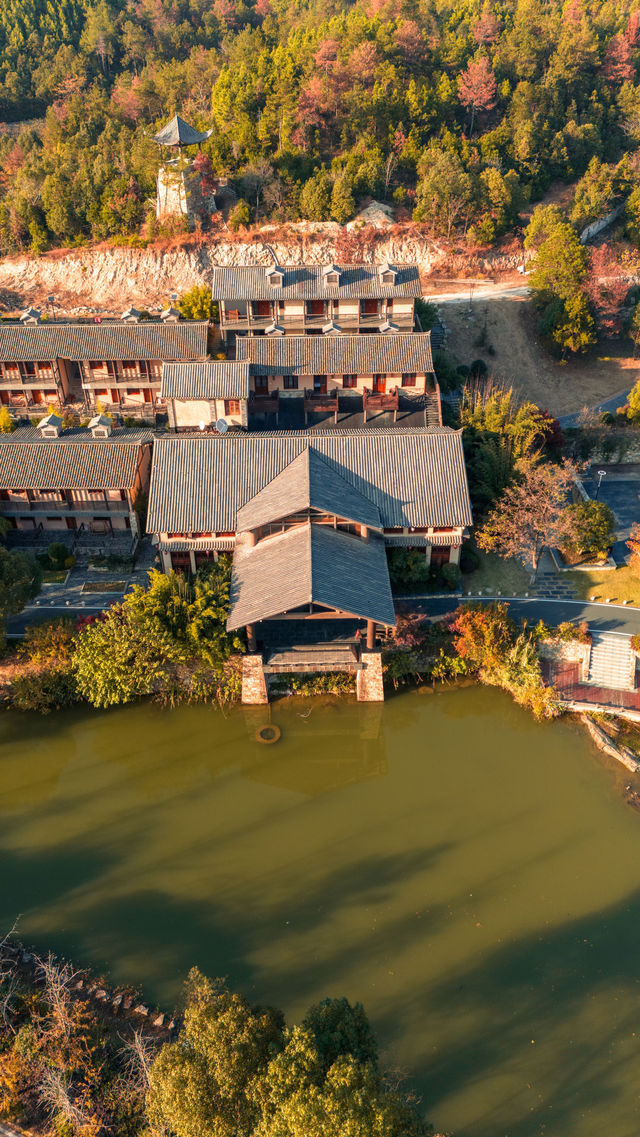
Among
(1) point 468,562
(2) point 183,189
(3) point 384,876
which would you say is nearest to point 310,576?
(1) point 468,562

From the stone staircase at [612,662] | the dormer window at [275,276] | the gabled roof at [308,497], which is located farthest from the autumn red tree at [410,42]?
the stone staircase at [612,662]

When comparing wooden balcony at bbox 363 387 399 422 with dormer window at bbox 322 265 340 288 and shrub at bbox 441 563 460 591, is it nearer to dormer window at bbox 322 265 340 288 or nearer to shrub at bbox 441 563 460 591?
dormer window at bbox 322 265 340 288

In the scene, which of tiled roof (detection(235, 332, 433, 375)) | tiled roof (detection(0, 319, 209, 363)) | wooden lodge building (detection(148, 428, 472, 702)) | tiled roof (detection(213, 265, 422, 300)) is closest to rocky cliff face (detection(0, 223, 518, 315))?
tiled roof (detection(213, 265, 422, 300))

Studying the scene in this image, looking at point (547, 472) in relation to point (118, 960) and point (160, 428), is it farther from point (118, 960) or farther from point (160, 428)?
point (118, 960)

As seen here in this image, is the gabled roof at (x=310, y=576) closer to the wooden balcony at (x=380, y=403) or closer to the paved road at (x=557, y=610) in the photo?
the paved road at (x=557, y=610)

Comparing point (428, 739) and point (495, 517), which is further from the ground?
point (495, 517)

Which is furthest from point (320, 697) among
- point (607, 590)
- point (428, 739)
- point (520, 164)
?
point (520, 164)

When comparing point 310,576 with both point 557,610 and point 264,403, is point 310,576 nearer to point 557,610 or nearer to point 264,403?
point 557,610
